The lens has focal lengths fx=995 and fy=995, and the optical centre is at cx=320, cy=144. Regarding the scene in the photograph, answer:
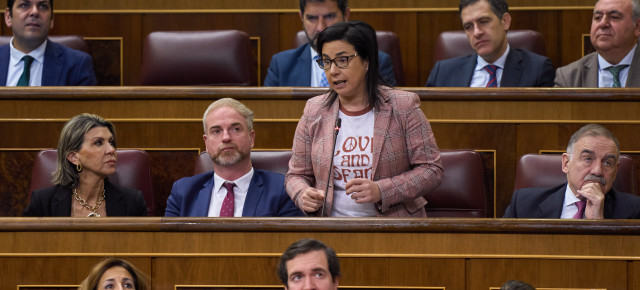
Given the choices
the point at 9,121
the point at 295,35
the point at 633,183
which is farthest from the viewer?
the point at 295,35

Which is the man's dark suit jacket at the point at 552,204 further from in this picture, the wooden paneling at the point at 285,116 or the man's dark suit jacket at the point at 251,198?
the man's dark suit jacket at the point at 251,198

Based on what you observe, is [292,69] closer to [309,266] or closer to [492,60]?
[492,60]

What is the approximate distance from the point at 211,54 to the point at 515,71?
528 millimetres

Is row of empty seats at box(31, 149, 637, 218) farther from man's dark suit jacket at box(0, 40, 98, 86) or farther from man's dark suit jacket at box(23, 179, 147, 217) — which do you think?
man's dark suit jacket at box(0, 40, 98, 86)

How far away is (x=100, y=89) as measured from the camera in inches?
61.0

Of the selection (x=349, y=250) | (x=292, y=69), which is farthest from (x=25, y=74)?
(x=349, y=250)

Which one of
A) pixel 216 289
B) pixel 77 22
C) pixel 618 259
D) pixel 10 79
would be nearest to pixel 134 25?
pixel 77 22

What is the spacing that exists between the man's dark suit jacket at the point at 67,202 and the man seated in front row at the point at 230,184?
64mm

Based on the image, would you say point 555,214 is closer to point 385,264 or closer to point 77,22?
point 385,264

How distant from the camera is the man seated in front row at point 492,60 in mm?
1622

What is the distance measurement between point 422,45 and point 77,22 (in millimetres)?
672

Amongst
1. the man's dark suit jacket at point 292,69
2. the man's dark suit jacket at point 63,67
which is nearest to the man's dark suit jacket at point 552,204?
the man's dark suit jacket at point 292,69

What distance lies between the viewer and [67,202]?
138cm

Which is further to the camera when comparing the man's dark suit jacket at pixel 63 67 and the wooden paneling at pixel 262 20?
the wooden paneling at pixel 262 20
